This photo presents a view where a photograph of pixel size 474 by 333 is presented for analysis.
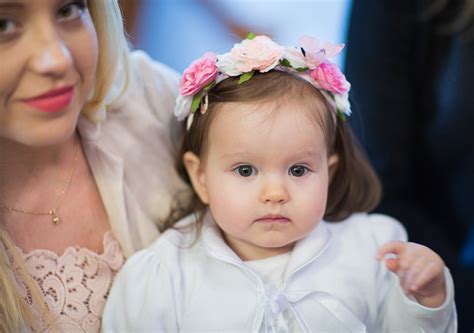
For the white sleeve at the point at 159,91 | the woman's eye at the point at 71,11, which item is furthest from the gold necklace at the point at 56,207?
the woman's eye at the point at 71,11

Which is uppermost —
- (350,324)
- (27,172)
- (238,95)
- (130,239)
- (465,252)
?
(238,95)

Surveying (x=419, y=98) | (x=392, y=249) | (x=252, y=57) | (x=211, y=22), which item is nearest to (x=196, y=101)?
(x=252, y=57)

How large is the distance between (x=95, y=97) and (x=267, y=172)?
1.45 ft

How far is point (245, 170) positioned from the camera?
1.25 meters

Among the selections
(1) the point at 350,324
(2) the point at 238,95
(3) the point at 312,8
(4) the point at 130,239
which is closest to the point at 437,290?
(1) the point at 350,324

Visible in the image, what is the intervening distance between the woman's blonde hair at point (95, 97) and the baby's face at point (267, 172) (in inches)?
10.8

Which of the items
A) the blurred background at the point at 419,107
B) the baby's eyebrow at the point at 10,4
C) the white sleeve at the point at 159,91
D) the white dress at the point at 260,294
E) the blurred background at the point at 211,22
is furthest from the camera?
the blurred background at the point at 211,22

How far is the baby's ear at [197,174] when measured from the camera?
138cm

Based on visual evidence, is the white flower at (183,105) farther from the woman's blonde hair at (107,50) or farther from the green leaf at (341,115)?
the green leaf at (341,115)

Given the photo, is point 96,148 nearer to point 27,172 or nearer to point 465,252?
point 27,172

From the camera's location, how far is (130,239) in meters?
1.38

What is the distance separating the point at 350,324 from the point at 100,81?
0.76 m

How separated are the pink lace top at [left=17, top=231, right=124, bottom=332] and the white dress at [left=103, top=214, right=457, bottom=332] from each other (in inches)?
1.2

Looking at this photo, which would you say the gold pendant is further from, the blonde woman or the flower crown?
the flower crown
